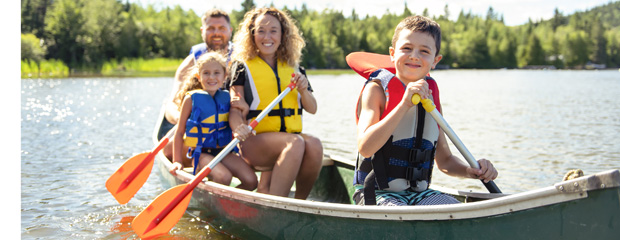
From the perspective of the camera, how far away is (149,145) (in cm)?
948

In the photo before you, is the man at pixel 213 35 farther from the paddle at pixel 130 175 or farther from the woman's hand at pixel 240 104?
the woman's hand at pixel 240 104

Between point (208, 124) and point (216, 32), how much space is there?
4.86ft

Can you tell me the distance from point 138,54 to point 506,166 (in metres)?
47.3

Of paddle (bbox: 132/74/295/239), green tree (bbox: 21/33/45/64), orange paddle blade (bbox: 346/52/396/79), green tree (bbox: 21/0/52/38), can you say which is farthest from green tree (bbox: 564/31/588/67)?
orange paddle blade (bbox: 346/52/396/79)

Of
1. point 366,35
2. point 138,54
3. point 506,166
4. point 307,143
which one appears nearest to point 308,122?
point 506,166

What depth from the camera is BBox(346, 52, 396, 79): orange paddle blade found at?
3064 millimetres

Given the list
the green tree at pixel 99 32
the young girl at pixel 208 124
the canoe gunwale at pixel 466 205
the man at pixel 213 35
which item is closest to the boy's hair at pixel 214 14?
the man at pixel 213 35

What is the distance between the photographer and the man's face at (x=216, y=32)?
530 cm

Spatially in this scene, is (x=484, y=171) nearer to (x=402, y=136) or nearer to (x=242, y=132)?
(x=402, y=136)

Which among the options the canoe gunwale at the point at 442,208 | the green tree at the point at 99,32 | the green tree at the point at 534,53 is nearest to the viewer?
the canoe gunwale at the point at 442,208

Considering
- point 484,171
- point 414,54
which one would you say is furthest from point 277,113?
point 484,171

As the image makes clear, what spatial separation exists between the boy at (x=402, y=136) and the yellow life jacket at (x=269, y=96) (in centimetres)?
106

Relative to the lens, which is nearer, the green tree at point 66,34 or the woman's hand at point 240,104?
the woman's hand at point 240,104

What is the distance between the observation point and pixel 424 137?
9.35ft
